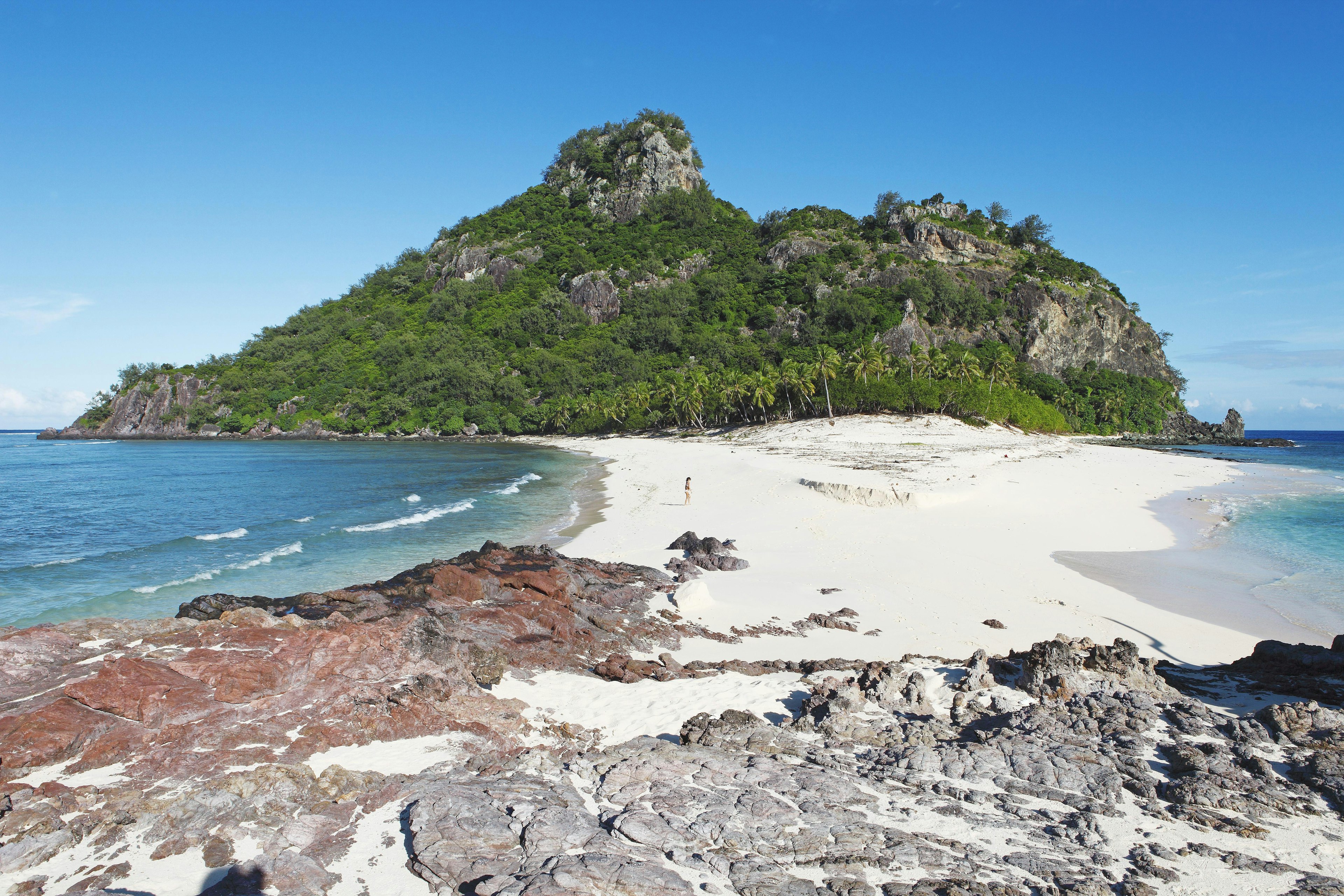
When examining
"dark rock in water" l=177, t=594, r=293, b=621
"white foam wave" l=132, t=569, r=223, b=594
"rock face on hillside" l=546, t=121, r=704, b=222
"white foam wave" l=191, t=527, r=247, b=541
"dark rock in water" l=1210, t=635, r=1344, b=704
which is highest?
"rock face on hillside" l=546, t=121, r=704, b=222

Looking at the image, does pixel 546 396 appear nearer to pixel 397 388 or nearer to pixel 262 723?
pixel 397 388

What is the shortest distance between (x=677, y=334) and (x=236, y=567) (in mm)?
92969

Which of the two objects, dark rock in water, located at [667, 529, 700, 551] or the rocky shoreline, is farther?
dark rock in water, located at [667, 529, 700, 551]

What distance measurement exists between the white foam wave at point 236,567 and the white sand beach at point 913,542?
9.05m

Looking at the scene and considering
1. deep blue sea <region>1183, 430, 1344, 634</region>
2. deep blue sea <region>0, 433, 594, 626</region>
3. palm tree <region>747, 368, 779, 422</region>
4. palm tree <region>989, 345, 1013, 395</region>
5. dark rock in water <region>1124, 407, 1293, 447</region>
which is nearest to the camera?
deep blue sea <region>1183, 430, 1344, 634</region>

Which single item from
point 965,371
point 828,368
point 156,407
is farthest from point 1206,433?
point 156,407

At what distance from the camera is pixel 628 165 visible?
482 feet

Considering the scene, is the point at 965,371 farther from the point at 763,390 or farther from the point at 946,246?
the point at 946,246

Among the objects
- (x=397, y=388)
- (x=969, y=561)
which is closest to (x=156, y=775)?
(x=969, y=561)

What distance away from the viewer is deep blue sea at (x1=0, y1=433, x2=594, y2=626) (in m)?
16.3

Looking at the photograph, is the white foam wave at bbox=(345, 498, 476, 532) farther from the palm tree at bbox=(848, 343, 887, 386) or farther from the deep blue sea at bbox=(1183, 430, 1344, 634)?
the palm tree at bbox=(848, 343, 887, 386)

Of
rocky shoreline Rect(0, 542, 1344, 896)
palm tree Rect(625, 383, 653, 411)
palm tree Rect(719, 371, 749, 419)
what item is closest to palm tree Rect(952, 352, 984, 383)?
palm tree Rect(719, 371, 749, 419)

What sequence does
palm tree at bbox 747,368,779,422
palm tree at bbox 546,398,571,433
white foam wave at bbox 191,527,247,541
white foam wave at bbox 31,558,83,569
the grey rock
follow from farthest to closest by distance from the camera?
1. the grey rock
2. palm tree at bbox 546,398,571,433
3. palm tree at bbox 747,368,779,422
4. white foam wave at bbox 191,527,247,541
5. white foam wave at bbox 31,558,83,569

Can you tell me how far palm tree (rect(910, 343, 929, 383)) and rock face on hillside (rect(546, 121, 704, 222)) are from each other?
84681 millimetres
